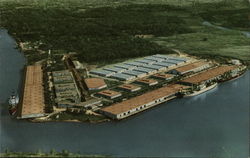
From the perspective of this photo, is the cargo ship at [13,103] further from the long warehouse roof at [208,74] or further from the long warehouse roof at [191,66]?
the long warehouse roof at [191,66]

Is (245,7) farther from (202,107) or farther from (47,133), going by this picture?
(47,133)

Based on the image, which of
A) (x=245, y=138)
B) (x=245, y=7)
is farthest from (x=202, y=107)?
(x=245, y=7)

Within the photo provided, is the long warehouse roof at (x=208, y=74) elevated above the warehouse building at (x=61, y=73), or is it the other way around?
the warehouse building at (x=61, y=73)

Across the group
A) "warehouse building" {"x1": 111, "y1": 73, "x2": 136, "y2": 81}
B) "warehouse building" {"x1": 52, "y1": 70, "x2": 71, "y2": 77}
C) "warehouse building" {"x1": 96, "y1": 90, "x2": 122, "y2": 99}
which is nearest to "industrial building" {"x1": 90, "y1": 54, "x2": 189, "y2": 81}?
"warehouse building" {"x1": 111, "y1": 73, "x2": 136, "y2": 81}

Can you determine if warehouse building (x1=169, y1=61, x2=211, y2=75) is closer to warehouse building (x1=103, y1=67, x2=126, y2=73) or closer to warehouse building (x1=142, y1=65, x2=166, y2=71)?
warehouse building (x1=142, y1=65, x2=166, y2=71)

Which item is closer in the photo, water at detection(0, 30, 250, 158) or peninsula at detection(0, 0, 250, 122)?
water at detection(0, 30, 250, 158)

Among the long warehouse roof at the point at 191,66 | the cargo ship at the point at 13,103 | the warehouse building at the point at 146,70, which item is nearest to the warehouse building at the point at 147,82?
the warehouse building at the point at 146,70

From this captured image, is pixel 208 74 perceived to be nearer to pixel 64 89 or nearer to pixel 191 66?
pixel 191 66
